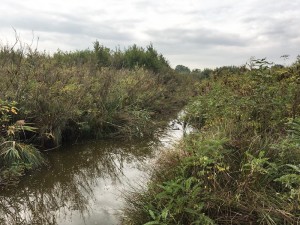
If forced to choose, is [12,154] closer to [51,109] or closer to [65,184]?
[65,184]

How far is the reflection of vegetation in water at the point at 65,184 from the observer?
4.70m

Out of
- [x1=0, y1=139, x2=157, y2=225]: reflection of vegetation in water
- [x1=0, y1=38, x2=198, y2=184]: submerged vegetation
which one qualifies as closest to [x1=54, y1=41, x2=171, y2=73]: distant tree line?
[x1=0, y1=38, x2=198, y2=184]: submerged vegetation

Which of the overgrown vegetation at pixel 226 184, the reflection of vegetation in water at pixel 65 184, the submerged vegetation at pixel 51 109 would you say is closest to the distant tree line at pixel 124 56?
the submerged vegetation at pixel 51 109

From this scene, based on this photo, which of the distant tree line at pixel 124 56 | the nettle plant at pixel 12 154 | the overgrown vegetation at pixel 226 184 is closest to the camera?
the overgrown vegetation at pixel 226 184

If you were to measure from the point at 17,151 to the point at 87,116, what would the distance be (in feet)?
10.5

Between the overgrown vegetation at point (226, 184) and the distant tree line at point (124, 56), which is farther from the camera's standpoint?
the distant tree line at point (124, 56)

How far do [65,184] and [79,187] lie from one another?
12.7 inches

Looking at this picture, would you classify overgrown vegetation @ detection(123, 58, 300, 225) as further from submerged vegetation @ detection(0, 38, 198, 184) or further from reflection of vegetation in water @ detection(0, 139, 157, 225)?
submerged vegetation @ detection(0, 38, 198, 184)

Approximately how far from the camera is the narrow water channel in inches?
181

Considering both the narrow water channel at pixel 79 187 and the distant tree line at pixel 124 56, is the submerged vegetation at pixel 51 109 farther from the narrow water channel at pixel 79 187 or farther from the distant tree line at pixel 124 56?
the distant tree line at pixel 124 56

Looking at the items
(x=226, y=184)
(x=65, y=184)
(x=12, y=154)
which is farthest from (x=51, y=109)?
(x=226, y=184)

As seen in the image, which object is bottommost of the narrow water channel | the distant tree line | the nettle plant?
the narrow water channel

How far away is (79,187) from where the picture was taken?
5.74m

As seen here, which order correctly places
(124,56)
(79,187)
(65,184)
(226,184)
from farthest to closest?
(124,56) < (65,184) < (79,187) < (226,184)
